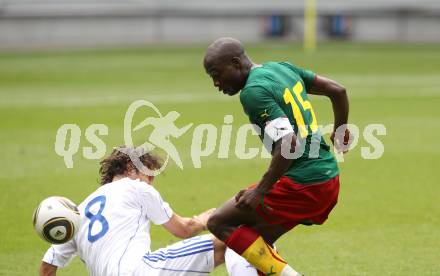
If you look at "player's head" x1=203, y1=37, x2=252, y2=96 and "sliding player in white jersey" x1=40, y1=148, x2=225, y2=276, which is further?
"player's head" x1=203, y1=37, x2=252, y2=96

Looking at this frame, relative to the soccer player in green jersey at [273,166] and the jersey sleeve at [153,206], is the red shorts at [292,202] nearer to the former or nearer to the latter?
the soccer player in green jersey at [273,166]

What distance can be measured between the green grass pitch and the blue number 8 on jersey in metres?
1.92

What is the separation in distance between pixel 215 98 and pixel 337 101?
15.2 metres

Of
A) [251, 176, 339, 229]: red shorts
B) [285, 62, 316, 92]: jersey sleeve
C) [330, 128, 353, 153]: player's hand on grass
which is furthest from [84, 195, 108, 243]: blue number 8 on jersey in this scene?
[330, 128, 353, 153]: player's hand on grass

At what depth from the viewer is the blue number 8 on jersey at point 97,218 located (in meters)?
7.18

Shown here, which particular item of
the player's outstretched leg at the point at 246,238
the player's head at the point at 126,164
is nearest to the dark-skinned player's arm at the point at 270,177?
the player's outstretched leg at the point at 246,238

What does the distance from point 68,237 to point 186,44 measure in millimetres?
33848

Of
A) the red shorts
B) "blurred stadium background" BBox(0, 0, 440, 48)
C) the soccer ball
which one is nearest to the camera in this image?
the soccer ball

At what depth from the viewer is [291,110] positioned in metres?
7.25

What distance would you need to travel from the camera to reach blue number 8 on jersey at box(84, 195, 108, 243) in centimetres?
718

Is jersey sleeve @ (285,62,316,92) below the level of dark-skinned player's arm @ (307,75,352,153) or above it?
above

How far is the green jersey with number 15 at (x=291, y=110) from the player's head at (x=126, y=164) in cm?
99

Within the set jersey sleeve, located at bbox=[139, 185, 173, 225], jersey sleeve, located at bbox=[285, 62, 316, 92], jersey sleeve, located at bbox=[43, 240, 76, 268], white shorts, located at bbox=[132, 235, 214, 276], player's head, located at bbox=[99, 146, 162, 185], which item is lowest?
jersey sleeve, located at bbox=[43, 240, 76, 268]

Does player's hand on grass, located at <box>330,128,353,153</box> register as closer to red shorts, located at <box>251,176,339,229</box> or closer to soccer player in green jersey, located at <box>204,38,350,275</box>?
soccer player in green jersey, located at <box>204,38,350,275</box>
